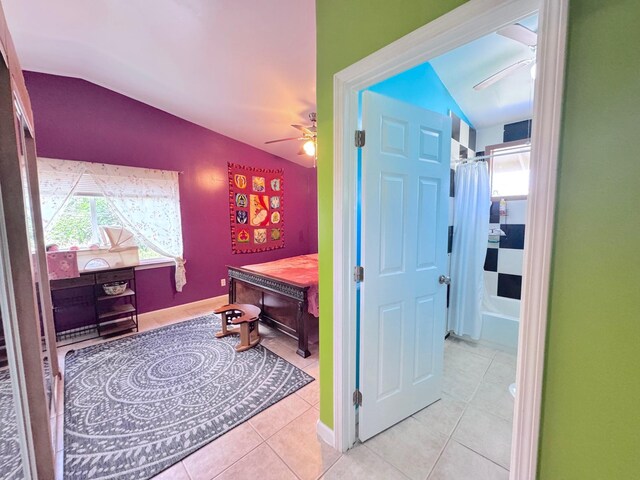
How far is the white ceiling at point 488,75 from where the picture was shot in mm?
1832

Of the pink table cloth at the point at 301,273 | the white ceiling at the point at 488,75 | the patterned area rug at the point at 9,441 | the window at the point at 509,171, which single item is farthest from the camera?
the window at the point at 509,171

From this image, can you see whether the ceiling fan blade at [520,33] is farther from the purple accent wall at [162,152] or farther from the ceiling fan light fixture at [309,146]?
the purple accent wall at [162,152]

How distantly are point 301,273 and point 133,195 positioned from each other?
7.82 feet

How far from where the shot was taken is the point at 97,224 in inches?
125

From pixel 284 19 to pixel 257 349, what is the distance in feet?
9.33

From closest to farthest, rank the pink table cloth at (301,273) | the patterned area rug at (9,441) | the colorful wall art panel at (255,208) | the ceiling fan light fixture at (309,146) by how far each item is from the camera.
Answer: the patterned area rug at (9,441)
the pink table cloth at (301,273)
the ceiling fan light fixture at (309,146)
the colorful wall art panel at (255,208)

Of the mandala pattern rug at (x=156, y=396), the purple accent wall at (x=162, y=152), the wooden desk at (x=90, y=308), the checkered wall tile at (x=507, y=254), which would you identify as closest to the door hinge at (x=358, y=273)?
the mandala pattern rug at (x=156, y=396)

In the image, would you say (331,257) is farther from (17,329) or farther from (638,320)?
(17,329)

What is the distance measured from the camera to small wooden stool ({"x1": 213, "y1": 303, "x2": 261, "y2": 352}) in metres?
2.67

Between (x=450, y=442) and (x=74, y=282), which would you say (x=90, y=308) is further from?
(x=450, y=442)

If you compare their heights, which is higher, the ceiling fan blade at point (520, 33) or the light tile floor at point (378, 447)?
the ceiling fan blade at point (520, 33)

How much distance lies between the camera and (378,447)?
1517 millimetres

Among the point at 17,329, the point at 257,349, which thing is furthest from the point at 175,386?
the point at 17,329

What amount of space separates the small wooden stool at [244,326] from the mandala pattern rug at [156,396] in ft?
0.27
